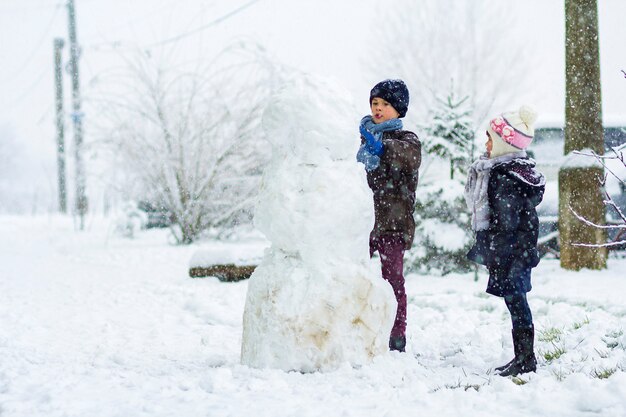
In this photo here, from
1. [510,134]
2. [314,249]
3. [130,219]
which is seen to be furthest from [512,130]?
[130,219]

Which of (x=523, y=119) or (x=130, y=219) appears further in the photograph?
(x=130, y=219)

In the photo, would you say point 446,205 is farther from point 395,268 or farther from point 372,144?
point 372,144

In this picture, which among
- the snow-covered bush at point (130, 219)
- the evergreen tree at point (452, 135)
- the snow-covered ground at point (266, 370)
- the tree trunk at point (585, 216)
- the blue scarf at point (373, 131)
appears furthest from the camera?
the snow-covered bush at point (130, 219)

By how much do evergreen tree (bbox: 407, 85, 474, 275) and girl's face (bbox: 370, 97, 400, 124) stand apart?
11.6 feet

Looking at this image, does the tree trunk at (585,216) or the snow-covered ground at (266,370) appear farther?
the tree trunk at (585,216)

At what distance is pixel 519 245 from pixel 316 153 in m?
1.20

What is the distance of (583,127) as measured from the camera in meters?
7.48

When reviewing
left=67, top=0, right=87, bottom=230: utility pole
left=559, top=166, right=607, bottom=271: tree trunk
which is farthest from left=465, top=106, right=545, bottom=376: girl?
left=67, top=0, right=87, bottom=230: utility pole

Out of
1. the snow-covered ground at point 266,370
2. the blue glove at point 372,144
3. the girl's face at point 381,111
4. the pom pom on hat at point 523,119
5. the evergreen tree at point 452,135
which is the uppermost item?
the evergreen tree at point 452,135

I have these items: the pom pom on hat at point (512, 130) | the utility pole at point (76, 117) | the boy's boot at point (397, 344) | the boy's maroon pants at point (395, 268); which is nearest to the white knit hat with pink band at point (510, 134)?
the pom pom on hat at point (512, 130)

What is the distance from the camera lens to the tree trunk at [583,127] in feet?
24.3

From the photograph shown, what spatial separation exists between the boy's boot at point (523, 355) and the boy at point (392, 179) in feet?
2.69

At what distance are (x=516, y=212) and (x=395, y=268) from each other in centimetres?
90

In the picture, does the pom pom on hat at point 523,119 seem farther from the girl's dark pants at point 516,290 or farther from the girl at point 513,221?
the girl's dark pants at point 516,290
